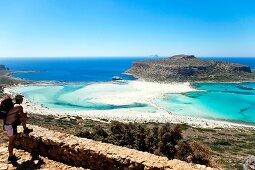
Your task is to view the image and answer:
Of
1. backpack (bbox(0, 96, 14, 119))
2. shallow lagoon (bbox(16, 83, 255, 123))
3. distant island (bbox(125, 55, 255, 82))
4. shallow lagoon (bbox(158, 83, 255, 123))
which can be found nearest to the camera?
backpack (bbox(0, 96, 14, 119))

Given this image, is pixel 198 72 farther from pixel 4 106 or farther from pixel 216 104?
pixel 4 106

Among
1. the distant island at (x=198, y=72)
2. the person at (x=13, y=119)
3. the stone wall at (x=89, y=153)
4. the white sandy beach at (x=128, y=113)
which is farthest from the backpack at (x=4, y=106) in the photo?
the distant island at (x=198, y=72)

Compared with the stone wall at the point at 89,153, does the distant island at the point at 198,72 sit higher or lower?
lower

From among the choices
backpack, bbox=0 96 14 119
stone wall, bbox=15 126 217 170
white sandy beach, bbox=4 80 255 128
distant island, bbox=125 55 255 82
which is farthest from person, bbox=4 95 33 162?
distant island, bbox=125 55 255 82

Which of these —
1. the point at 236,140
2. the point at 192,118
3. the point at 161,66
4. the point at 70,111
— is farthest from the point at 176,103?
the point at 161,66

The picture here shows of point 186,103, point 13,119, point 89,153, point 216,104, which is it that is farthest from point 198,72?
point 13,119

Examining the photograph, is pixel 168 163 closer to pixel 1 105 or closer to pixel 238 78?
pixel 1 105

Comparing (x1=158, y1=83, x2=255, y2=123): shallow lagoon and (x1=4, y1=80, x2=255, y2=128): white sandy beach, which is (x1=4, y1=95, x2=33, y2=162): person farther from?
(x1=158, y1=83, x2=255, y2=123): shallow lagoon

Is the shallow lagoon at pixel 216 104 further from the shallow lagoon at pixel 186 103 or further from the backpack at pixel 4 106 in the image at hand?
the backpack at pixel 4 106
